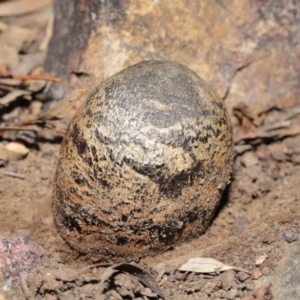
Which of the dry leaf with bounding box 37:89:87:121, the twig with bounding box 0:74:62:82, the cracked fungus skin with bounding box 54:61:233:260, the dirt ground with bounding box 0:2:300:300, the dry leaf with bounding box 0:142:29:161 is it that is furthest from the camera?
the twig with bounding box 0:74:62:82

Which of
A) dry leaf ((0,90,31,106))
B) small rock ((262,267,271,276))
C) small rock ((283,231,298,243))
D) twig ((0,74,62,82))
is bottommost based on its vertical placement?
small rock ((262,267,271,276))

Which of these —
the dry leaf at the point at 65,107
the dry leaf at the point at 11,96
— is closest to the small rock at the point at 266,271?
the dry leaf at the point at 65,107

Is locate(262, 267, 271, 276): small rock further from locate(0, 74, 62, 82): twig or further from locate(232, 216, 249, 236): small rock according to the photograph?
locate(0, 74, 62, 82): twig

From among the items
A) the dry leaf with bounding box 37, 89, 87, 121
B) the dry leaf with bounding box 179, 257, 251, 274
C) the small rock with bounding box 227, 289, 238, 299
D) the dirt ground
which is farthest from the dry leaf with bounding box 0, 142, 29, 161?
the small rock with bounding box 227, 289, 238, 299

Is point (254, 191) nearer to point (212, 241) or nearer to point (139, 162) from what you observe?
point (212, 241)

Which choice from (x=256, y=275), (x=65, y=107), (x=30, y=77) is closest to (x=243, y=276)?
(x=256, y=275)

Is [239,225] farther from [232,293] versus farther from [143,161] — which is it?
[143,161]
